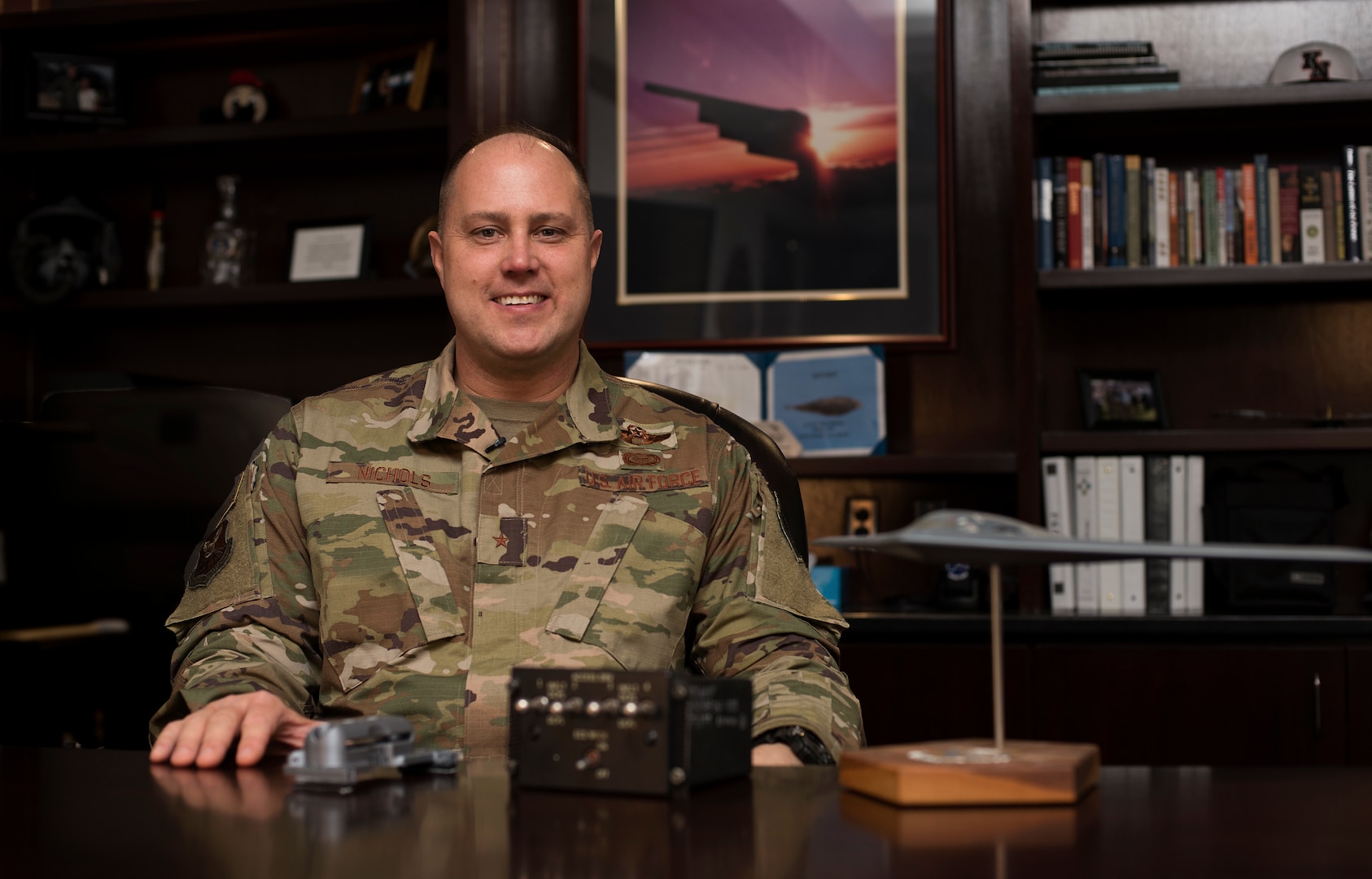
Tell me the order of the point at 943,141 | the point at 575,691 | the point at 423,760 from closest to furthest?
the point at 575,691
the point at 423,760
the point at 943,141

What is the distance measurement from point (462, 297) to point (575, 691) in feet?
3.09

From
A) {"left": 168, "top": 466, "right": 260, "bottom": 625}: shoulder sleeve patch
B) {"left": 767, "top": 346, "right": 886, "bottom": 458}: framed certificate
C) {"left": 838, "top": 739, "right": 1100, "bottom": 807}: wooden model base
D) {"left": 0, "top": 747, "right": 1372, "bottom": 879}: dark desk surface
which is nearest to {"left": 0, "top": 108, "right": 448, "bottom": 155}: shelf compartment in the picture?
{"left": 767, "top": 346, "right": 886, "bottom": 458}: framed certificate

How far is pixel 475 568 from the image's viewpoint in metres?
1.58

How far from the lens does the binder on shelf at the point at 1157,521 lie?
271 centimetres

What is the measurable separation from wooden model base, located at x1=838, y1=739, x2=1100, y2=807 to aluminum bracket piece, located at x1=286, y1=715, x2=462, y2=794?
0.34 meters

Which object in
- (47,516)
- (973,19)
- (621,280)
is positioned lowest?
(47,516)

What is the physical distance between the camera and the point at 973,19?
3.06 meters

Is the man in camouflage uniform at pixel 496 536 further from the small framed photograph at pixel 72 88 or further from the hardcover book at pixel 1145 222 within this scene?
the small framed photograph at pixel 72 88

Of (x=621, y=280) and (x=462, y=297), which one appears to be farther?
(x=621, y=280)

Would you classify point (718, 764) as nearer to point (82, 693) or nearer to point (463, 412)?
point (463, 412)

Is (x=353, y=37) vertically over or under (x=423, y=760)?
over

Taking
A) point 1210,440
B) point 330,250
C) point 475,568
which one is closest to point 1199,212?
point 1210,440

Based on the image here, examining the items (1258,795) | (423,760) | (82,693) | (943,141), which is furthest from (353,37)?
(1258,795)

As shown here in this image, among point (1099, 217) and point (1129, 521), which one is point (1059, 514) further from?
point (1099, 217)
